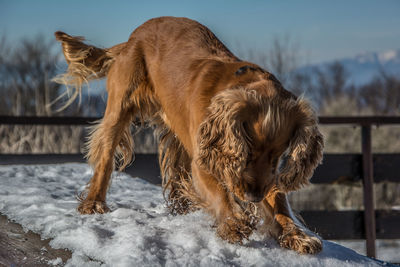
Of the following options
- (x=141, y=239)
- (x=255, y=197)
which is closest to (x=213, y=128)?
(x=255, y=197)

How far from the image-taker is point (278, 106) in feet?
9.25

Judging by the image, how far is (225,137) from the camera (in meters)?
2.84

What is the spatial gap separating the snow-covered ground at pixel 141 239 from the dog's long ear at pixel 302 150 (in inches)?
15.6

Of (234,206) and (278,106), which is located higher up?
(278,106)

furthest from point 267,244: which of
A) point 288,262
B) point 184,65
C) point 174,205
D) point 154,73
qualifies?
point 154,73

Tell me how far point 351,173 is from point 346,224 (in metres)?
0.63

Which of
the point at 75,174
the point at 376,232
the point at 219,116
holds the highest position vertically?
the point at 219,116

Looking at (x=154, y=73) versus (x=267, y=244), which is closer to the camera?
(x=267, y=244)

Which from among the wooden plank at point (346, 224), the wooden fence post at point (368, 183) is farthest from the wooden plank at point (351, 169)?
the wooden plank at point (346, 224)

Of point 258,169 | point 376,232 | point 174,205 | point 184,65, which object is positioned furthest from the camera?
point 376,232

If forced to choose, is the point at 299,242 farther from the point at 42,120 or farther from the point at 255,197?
the point at 42,120

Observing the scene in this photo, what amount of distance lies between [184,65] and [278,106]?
1078 mm

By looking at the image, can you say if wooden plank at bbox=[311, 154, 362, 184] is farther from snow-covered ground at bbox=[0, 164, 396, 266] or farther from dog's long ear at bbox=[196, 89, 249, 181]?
dog's long ear at bbox=[196, 89, 249, 181]

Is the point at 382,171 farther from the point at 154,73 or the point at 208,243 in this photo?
the point at 208,243
